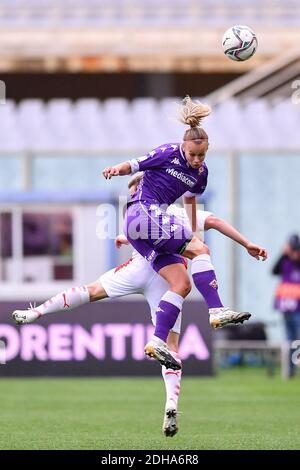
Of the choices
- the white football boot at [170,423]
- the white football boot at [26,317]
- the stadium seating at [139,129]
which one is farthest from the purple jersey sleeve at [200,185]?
the stadium seating at [139,129]

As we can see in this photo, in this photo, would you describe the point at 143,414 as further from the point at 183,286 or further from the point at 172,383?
the point at 183,286

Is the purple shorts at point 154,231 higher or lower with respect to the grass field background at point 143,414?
higher

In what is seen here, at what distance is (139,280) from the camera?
952 cm

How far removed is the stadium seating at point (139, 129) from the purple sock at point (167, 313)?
40.6ft

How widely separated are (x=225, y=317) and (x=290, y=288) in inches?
362

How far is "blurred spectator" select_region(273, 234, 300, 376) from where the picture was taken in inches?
714

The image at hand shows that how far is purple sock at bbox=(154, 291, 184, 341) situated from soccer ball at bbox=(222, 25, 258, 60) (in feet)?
5.96

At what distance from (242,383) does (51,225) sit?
172 inches

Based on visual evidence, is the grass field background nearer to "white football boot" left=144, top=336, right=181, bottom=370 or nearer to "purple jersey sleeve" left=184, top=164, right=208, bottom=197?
"white football boot" left=144, top=336, right=181, bottom=370

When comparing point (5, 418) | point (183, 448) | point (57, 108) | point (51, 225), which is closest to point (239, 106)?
point (57, 108)

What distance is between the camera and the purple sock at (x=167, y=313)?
9.16 metres

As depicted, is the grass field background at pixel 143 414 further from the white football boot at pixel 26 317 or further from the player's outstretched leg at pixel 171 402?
the white football boot at pixel 26 317

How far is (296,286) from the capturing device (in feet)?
59.5
